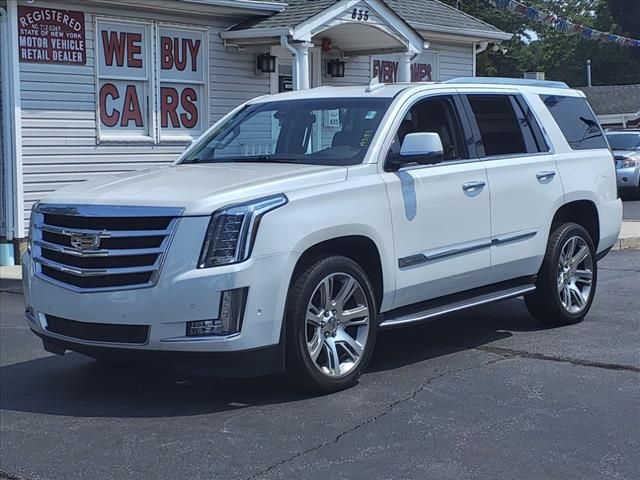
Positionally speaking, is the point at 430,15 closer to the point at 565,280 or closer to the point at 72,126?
the point at 72,126

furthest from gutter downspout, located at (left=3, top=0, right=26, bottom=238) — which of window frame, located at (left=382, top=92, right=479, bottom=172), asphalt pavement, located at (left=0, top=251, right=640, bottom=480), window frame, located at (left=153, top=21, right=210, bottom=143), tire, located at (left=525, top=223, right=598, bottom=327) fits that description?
tire, located at (left=525, top=223, right=598, bottom=327)

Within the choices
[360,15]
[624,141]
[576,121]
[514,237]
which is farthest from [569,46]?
[514,237]

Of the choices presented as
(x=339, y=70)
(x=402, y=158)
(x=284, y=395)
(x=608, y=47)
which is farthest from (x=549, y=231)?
(x=608, y=47)

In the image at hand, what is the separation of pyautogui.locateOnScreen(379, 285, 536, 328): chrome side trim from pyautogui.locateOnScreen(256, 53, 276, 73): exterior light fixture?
28.3 ft

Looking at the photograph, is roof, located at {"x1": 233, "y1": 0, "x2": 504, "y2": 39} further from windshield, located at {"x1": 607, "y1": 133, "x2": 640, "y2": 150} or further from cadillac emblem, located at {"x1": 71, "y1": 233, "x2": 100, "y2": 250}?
cadillac emblem, located at {"x1": 71, "y1": 233, "x2": 100, "y2": 250}

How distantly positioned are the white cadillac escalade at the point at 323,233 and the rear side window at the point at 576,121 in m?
0.03

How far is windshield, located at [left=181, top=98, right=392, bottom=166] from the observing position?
654cm

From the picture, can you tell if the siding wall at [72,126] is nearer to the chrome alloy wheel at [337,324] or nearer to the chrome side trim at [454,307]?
the chrome side trim at [454,307]

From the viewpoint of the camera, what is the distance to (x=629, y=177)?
72.9 feet

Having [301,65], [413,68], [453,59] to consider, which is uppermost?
[453,59]

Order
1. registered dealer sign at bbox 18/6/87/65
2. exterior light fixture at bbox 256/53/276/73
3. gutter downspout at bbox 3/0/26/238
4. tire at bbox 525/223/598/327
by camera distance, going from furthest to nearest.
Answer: exterior light fixture at bbox 256/53/276/73 → registered dealer sign at bbox 18/6/87/65 → gutter downspout at bbox 3/0/26/238 → tire at bbox 525/223/598/327

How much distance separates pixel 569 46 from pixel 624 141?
144ft

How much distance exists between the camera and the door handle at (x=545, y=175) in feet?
24.8

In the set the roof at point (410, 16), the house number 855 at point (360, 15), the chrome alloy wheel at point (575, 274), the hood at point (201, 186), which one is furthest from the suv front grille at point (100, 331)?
the house number 855 at point (360, 15)
